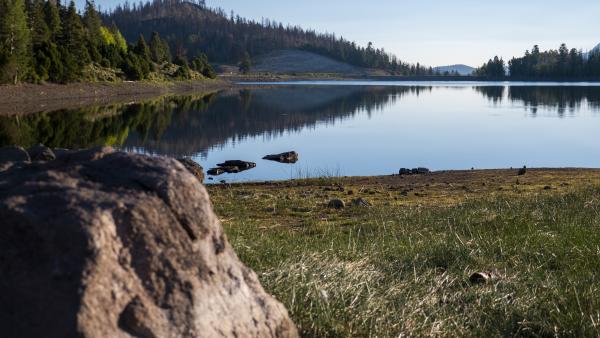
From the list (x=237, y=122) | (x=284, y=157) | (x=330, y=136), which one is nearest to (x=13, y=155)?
(x=284, y=157)

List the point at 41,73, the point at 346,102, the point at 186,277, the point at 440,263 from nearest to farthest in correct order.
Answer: the point at 186,277
the point at 440,263
the point at 41,73
the point at 346,102

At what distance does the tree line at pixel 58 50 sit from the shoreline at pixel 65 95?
1.07 meters

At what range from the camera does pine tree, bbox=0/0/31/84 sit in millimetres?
51141

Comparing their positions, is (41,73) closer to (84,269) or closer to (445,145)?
(445,145)

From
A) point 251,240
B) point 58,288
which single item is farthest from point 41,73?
point 58,288

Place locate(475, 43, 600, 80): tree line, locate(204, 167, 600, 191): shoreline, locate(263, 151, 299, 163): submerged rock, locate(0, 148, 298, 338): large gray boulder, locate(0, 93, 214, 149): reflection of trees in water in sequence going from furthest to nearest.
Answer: locate(475, 43, 600, 80): tree line, locate(0, 93, 214, 149): reflection of trees in water, locate(263, 151, 299, 163): submerged rock, locate(204, 167, 600, 191): shoreline, locate(0, 148, 298, 338): large gray boulder

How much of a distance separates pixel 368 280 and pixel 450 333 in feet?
3.45

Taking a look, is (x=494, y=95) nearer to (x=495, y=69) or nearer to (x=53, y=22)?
(x=53, y=22)

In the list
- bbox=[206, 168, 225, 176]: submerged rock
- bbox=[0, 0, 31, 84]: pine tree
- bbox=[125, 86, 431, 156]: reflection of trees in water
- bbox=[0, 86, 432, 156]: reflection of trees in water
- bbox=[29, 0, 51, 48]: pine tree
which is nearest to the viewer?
bbox=[206, 168, 225, 176]: submerged rock

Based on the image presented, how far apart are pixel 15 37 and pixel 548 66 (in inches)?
6022

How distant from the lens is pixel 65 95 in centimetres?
5809

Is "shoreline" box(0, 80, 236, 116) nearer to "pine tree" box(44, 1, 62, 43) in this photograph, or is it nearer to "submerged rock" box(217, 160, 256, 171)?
"pine tree" box(44, 1, 62, 43)

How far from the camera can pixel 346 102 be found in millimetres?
71438

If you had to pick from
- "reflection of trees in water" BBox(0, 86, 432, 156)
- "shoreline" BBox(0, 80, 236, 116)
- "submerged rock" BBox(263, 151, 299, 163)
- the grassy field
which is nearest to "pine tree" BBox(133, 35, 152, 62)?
"shoreline" BBox(0, 80, 236, 116)
